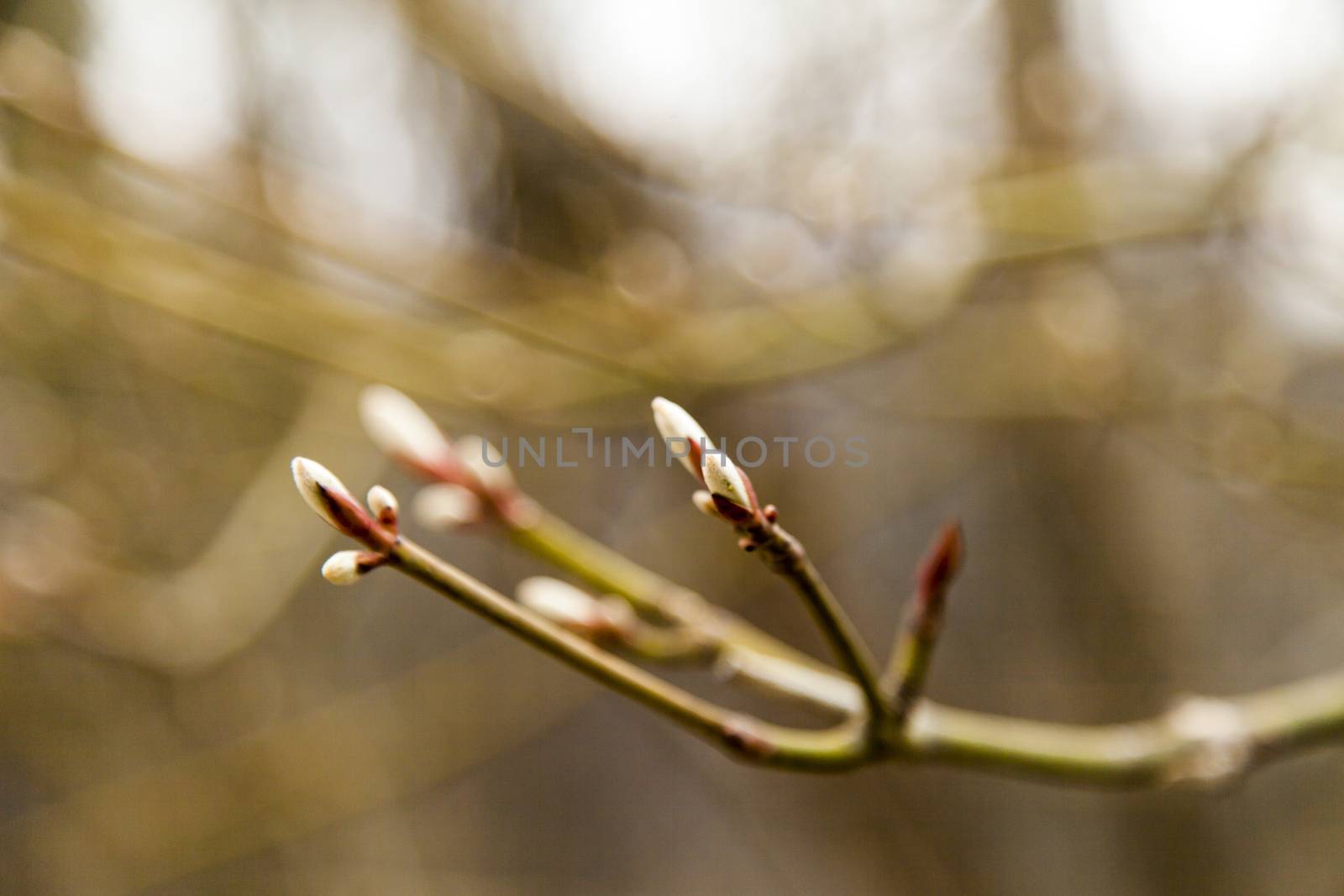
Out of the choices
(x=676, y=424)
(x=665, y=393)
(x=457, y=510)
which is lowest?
(x=665, y=393)

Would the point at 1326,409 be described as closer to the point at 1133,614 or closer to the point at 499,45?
the point at 1133,614

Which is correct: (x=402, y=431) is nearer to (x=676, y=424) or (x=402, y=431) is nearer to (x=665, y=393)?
(x=676, y=424)

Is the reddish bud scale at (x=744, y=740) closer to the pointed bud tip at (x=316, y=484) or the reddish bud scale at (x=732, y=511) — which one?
the reddish bud scale at (x=732, y=511)

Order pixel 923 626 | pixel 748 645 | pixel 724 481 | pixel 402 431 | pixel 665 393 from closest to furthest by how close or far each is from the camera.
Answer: pixel 724 481, pixel 923 626, pixel 402 431, pixel 748 645, pixel 665 393

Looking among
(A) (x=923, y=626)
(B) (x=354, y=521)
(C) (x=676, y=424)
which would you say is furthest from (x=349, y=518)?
(A) (x=923, y=626)

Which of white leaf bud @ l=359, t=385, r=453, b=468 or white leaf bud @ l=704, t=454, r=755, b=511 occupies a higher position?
white leaf bud @ l=704, t=454, r=755, b=511

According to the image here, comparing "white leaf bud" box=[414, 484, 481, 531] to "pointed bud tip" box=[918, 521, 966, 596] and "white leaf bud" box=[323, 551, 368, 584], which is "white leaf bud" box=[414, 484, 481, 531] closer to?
"white leaf bud" box=[323, 551, 368, 584]

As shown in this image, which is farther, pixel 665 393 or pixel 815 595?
pixel 665 393

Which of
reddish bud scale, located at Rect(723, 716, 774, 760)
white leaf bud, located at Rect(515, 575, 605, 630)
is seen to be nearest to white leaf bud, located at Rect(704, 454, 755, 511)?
reddish bud scale, located at Rect(723, 716, 774, 760)
